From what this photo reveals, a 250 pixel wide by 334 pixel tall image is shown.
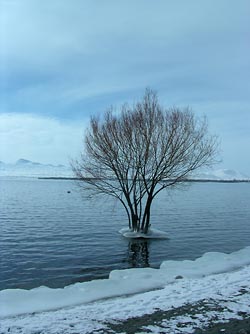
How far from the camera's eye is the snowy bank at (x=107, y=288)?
862 cm

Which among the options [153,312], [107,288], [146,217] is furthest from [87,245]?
[153,312]

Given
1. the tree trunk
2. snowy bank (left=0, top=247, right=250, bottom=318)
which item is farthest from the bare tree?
snowy bank (left=0, top=247, right=250, bottom=318)

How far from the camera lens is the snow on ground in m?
7.16

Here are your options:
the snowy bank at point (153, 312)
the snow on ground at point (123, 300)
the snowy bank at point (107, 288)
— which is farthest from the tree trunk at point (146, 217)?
the snowy bank at point (153, 312)

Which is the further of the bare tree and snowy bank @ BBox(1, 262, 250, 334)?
the bare tree

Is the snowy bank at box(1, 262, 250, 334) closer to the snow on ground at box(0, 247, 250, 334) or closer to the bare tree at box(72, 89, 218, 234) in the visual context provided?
the snow on ground at box(0, 247, 250, 334)

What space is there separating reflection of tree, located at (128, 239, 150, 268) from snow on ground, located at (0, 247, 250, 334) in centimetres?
359

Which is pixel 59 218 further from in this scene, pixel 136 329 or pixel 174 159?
pixel 136 329

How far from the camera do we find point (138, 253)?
60.0 ft

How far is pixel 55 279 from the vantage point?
529 inches

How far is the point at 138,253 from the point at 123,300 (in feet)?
31.2

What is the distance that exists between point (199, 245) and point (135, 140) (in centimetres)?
765

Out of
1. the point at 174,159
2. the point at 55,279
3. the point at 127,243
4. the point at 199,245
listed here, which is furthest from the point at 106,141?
the point at 55,279

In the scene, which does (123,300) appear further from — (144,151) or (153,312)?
(144,151)
